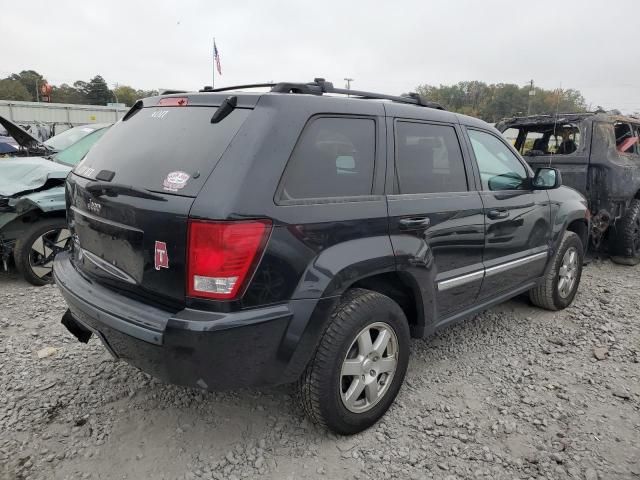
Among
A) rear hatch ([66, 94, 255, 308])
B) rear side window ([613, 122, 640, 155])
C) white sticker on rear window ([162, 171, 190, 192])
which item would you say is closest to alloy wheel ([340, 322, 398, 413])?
rear hatch ([66, 94, 255, 308])

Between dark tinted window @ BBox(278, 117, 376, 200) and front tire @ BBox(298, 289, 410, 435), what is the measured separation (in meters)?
0.56

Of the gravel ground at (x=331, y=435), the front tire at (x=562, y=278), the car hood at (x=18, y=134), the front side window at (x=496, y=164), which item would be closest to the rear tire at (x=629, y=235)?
the front tire at (x=562, y=278)

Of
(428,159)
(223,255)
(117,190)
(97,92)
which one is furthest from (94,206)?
(97,92)

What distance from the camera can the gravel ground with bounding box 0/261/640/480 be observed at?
2354mm

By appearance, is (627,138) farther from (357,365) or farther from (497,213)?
(357,365)

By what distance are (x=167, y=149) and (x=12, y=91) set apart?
80.7 m

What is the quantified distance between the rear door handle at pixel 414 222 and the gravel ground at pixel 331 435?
3.54ft

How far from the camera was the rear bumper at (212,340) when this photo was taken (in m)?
1.95

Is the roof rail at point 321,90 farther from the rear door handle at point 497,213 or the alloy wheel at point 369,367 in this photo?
the alloy wheel at point 369,367

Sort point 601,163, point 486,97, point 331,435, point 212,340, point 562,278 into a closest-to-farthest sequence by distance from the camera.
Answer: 1. point 212,340
2. point 331,435
3. point 562,278
4. point 601,163
5. point 486,97

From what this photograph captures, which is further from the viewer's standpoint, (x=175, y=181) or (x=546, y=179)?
(x=546, y=179)

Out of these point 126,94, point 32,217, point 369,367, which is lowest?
point 369,367

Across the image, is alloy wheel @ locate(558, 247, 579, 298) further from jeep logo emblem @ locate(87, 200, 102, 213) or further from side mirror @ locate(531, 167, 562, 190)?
jeep logo emblem @ locate(87, 200, 102, 213)

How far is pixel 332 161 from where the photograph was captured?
233cm
